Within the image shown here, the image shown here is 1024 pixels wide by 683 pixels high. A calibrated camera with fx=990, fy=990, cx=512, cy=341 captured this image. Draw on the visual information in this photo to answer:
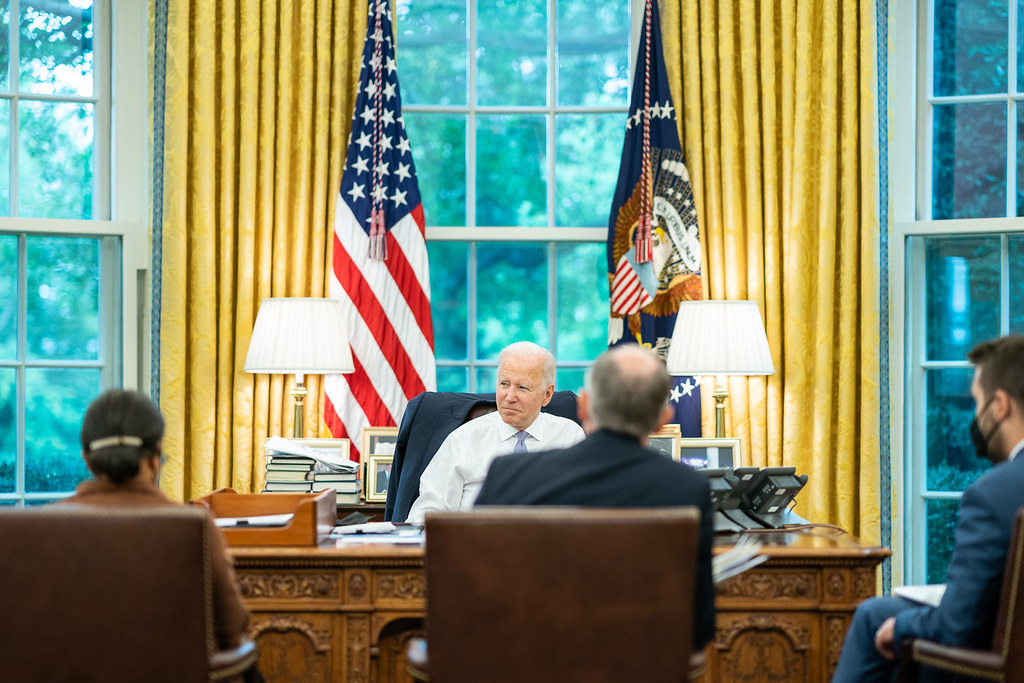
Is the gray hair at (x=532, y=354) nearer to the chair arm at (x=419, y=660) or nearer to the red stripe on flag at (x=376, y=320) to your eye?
the red stripe on flag at (x=376, y=320)

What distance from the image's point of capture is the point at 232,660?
183 cm

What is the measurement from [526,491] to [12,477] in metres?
3.13

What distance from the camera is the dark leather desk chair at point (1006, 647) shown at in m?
1.83

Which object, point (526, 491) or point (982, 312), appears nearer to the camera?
point (526, 491)

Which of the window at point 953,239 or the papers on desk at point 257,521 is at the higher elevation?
the window at point 953,239

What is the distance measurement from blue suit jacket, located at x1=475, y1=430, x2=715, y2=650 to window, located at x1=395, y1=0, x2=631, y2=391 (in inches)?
102

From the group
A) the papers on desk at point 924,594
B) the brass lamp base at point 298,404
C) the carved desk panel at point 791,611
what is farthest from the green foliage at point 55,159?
the papers on desk at point 924,594

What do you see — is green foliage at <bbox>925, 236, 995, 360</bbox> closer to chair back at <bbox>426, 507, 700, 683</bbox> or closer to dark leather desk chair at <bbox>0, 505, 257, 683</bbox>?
chair back at <bbox>426, 507, 700, 683</bbox>

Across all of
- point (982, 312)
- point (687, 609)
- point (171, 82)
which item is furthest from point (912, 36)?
point (687, 609)

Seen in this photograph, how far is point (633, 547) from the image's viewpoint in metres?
1.66

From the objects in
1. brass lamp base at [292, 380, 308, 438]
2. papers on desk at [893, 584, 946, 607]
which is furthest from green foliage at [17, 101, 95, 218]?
papers on desk at [893, 584, 946, 607]

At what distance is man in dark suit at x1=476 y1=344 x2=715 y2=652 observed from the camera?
5.98 ft

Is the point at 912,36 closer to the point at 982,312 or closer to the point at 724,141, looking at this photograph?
the point at 724,141

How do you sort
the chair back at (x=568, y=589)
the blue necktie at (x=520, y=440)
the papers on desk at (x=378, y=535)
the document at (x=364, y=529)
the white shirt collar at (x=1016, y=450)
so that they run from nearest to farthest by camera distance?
the chair back at (x=568, y=589)
the white shirt collar at (x=1016, y=450)
the papers on desk at (x=378, y=535)
the document at (x=364, y=529)
the blue necktie at (x=520, y=440)
